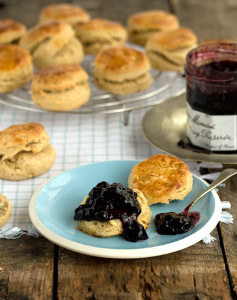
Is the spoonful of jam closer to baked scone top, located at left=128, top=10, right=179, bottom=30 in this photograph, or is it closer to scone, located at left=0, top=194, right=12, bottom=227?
scone, located at left=0, top=194, right=12, bottom=227

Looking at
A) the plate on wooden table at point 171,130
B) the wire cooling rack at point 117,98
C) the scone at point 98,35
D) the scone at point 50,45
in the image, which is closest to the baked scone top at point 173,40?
the wire cooling rack at point 117,98

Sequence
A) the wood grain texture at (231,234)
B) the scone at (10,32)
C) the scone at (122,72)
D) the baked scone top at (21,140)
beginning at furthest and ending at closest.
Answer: the scone at (10,32), the scone at (122,72), the baked scone top at (21,140), the wood grain texture at (231,234)

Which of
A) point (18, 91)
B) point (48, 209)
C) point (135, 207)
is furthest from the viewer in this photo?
point (18, 91)

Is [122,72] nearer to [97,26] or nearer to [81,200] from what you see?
[97,26]

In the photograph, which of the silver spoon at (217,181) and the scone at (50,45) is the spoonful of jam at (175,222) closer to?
the silver spoon at (217,181)

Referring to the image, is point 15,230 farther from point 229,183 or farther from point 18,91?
point 18,91

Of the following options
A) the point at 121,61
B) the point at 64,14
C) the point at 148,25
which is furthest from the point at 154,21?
the point at 121,61

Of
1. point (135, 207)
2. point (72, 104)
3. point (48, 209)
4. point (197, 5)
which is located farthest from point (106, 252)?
point (197, 5)
